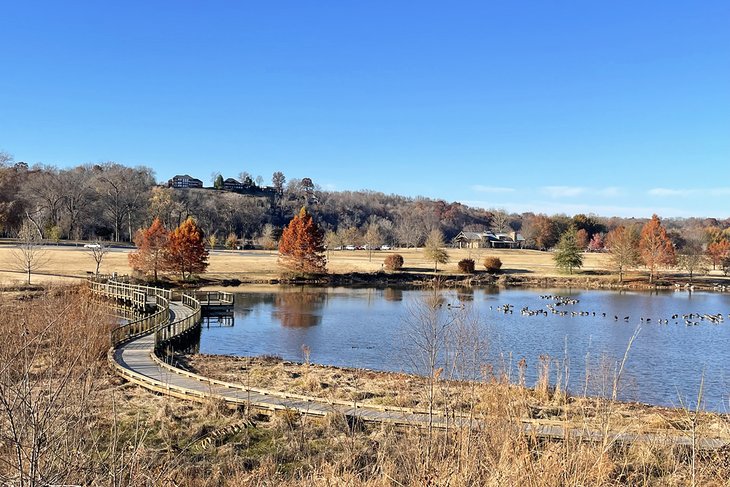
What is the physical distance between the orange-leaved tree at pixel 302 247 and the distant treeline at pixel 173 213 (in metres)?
29.7

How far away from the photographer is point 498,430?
8336mm

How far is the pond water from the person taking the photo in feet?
76.7

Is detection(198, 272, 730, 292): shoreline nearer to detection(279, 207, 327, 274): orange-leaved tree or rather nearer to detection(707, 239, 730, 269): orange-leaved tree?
detection(279, 207, 327, 274): orange-leaved tree

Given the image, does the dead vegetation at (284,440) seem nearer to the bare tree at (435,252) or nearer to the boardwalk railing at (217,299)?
the boardwalk railing at (217,299)

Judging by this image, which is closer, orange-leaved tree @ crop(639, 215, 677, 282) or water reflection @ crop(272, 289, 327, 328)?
water reflection @ crop(272, 289, 327, 328)

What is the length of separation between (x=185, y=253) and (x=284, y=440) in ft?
165

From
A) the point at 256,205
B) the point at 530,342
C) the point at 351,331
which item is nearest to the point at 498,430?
the point at 530,342

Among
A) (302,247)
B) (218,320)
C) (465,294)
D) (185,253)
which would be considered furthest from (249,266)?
(218,320)

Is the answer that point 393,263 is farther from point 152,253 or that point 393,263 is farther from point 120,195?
point 120,195

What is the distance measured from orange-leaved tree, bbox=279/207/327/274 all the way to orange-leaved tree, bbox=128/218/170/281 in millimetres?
14064

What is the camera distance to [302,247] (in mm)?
68875

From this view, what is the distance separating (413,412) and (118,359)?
42.2ft

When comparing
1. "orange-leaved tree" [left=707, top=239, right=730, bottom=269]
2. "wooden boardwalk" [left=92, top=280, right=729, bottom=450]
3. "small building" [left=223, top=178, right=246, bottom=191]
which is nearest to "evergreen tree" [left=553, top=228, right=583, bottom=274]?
"orange-leaved tree" [left=707, top=239, right=730, bottom=269]

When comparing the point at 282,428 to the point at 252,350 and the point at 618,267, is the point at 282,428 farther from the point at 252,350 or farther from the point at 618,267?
the point at 618,267
